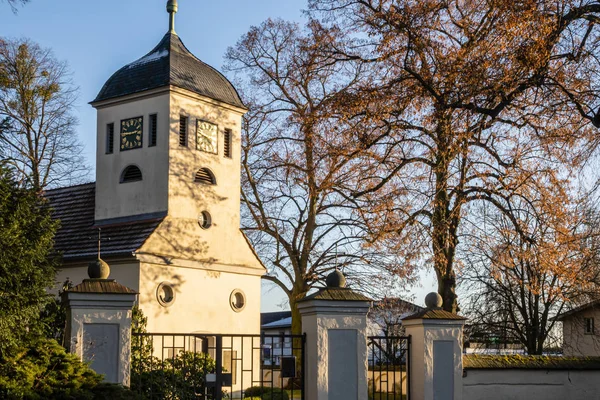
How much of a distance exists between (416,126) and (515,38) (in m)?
4.71

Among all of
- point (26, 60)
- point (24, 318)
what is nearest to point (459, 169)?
point (24, 318)

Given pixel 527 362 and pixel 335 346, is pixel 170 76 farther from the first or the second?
pixel 335 346

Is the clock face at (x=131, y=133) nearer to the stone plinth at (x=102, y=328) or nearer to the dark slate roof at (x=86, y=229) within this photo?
the dark slate roof at (x=86, y=229)

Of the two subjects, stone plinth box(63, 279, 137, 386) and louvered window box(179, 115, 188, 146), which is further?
louvered window box(179, 115, 188, 146)

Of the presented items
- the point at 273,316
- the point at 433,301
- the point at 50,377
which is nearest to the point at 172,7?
the point at 433,301

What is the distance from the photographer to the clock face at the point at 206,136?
96.9 ft

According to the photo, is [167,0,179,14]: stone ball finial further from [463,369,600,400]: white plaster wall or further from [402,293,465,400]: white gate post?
[402,293,465,400]: white gate post

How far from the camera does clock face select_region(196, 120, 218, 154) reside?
2953 cm

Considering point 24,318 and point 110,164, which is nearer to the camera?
point 24,318

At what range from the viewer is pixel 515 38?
533 inches

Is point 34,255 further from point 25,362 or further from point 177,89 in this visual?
point 177,89

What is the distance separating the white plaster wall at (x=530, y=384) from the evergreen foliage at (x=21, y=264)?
869 cm

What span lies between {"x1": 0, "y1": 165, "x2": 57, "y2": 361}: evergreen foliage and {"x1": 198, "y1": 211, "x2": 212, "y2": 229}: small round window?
17.9 m

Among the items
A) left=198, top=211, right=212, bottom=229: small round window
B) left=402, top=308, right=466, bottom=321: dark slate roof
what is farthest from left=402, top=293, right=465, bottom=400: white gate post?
left=198, top=211, right=212, bottom=229: small round window
